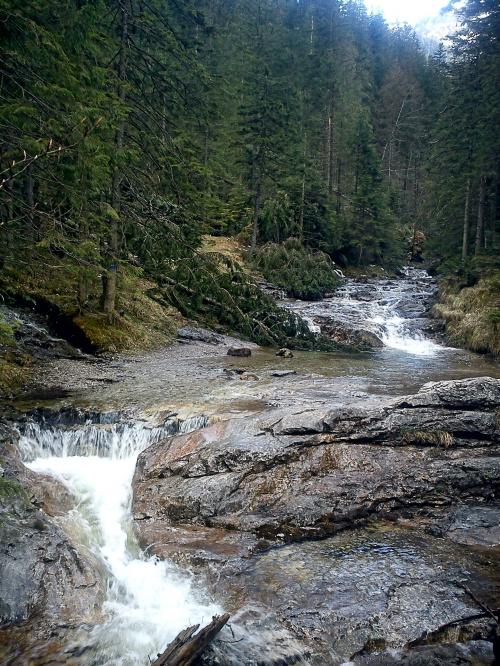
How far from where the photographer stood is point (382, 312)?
68.0 ft

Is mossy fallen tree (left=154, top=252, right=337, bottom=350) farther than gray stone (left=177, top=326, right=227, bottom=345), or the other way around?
gray stone (left=177, top=326, right=227, bottom=345)

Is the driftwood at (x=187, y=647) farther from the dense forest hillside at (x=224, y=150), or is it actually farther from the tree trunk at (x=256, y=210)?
the tree trunk at (x=256, y=210)

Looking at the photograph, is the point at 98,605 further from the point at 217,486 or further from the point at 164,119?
the point at 164,119

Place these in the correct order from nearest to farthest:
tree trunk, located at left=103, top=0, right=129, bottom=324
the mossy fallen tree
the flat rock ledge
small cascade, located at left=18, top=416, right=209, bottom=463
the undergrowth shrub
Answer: the flat rock ledge → small cascade, located at left=18, top=416, right=209, bottom=463 → tree trunk, located at left=103, top=0, right=129, bottom=324 → the mossy fallen tree → the undergrowth shrub

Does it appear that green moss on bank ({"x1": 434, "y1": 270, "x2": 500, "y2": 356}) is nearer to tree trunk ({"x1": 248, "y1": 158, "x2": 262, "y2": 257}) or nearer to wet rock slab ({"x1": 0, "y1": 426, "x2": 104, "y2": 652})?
tree trunk ({"x1": 248, "y1": 158, "x2": 262, "y2": 257})

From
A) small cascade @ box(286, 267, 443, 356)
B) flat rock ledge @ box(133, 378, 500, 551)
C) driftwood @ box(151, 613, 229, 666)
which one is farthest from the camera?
small cascade @ box(286, 267, 443, 356)

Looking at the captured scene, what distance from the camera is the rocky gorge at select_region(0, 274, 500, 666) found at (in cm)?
420

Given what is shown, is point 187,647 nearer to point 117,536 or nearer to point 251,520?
point 251,520

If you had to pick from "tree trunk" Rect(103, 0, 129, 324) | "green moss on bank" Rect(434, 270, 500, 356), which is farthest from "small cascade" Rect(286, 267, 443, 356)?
"tree trunk" Rect(103, 0, 129, 324)

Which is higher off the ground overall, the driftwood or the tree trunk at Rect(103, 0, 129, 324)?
the tree trunk at Rect(103, 0, 129, 324)

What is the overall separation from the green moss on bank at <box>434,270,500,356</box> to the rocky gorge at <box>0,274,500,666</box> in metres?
7.59

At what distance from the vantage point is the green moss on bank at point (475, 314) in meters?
15.1

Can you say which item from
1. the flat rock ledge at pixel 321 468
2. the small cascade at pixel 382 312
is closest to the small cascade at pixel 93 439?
the flat rock ledge at pixel 321 468

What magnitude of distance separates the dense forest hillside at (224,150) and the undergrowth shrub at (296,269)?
16cm
